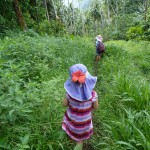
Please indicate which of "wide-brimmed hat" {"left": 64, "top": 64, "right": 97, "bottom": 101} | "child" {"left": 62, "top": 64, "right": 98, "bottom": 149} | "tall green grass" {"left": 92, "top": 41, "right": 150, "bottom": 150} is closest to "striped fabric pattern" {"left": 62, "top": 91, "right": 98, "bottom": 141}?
"child" {"left": 62, "top": 64, "right": 98, "bottom": 149}

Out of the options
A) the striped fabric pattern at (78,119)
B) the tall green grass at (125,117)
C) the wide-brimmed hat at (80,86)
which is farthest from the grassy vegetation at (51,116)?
the wide-brimmed hat at (80,86)

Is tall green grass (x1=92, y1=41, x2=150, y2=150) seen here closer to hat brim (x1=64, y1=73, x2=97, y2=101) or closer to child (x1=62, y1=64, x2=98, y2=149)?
child (x1=62, y1=64, x2=98, y2=149)

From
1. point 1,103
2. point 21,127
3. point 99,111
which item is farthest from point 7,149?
point 99,111

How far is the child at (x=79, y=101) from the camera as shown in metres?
2.99

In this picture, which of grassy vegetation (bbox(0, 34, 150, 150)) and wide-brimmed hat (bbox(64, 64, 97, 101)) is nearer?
grassy vegetation (bbox(0, 34, 150, 150))

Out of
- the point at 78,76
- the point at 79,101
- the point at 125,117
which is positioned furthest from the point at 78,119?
the point at 125,117

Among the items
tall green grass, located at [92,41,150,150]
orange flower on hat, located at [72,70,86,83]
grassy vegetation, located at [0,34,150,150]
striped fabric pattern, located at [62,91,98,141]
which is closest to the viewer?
grassy vegetation, located at [0,34,150,150]

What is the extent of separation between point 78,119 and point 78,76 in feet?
2.24

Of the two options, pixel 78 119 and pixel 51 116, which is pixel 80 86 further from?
pixel 51 116

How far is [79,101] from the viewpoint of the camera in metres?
3.12

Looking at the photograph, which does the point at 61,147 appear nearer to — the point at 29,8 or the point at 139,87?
the point at 139,87

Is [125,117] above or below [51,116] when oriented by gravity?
below

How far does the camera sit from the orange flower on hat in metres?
2.91

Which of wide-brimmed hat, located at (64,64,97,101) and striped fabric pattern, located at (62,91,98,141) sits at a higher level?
wide-brimmed hat, located at (64,64,97,101)
